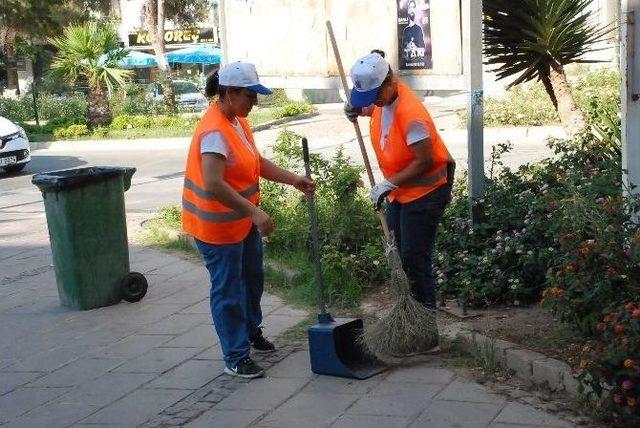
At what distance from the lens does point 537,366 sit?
481 centimetres

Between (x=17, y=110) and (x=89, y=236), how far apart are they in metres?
25.8

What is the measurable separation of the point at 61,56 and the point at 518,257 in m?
22.1

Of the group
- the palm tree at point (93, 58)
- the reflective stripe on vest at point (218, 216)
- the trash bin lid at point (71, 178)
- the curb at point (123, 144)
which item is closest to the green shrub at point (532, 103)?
the curb at point (123, 144)

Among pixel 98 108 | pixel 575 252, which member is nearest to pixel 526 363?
pixel 575 252

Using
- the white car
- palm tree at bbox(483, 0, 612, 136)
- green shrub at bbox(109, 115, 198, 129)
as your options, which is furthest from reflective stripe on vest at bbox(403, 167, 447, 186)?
green shrub at bbox(109, 115, 198, 129)

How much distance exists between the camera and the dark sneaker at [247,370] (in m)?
5.26

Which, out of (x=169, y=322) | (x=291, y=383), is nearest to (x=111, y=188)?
(x=169, y=322)

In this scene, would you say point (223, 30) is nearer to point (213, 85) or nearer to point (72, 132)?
point (213, 85)

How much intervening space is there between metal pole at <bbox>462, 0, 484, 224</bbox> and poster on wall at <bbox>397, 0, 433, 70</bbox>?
42 centimetres

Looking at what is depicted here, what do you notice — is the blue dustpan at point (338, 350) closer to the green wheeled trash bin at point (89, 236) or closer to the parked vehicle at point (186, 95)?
the green wheeled trash bin at point (89, 236)

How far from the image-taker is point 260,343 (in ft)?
18.8

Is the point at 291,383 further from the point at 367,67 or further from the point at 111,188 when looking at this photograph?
the point at 111,188

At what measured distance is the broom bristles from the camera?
5.23m

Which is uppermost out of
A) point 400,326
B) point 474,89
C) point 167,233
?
point 474,89
